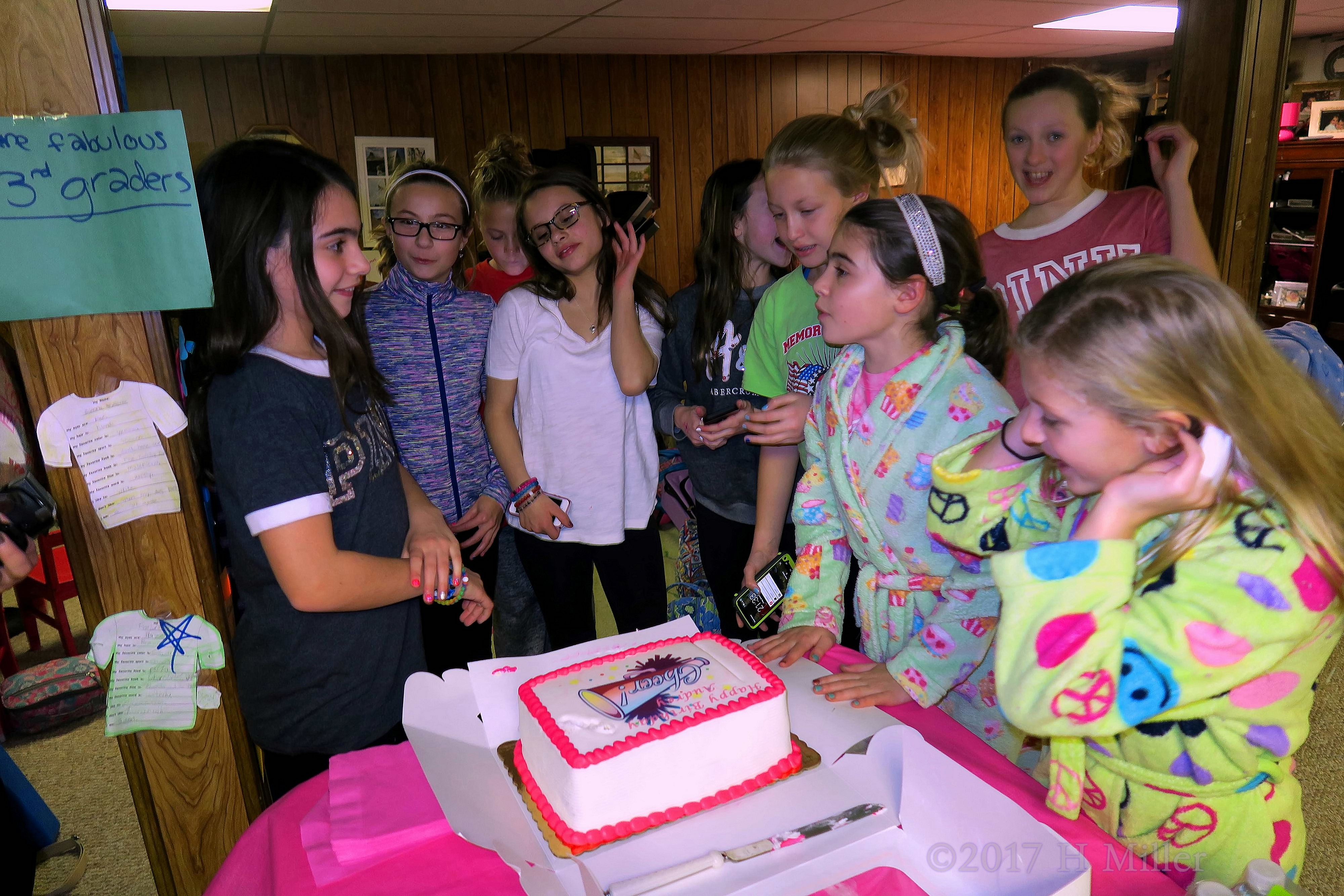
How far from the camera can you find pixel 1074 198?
81.4 inches

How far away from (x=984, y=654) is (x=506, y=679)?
0.73 m

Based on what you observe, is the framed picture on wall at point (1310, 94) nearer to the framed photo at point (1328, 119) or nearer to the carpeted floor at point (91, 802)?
the framed photo at point (1328, 119)

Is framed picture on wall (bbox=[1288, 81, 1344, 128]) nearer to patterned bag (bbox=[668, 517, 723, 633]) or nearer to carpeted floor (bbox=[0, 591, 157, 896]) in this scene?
patterned bag (bbox=[668, 517, 723, 633])

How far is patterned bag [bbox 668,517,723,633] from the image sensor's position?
8.76 ft

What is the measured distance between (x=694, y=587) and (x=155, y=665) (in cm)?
162

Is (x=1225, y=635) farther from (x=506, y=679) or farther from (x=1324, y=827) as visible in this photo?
(x=1324, y=827)

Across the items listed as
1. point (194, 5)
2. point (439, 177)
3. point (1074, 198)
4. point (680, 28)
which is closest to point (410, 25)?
point (194, 5)

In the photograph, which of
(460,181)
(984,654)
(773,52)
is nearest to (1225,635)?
(984,654)

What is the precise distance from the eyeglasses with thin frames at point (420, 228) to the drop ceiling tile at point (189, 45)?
3.13m

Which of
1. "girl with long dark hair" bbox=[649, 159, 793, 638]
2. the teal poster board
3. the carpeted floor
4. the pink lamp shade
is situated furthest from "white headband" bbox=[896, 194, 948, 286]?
the pink lamp shade

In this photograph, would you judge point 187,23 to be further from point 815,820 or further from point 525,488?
point 815,820

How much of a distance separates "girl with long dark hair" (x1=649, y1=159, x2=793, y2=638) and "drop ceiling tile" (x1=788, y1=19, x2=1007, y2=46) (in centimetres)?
367

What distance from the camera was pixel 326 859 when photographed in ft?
3.08

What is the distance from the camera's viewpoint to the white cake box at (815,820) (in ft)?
2.75
